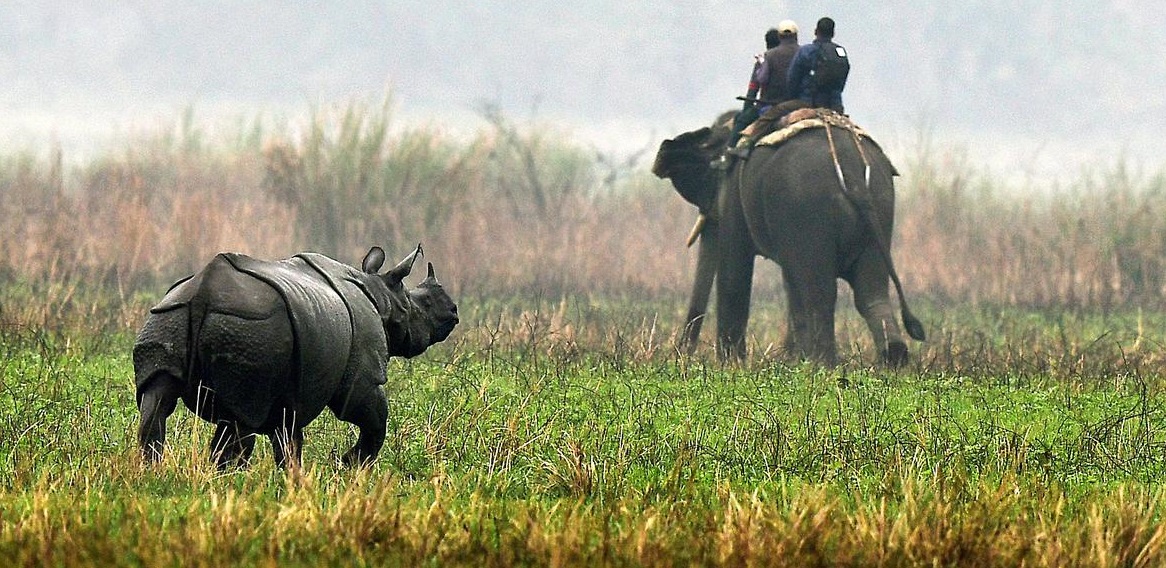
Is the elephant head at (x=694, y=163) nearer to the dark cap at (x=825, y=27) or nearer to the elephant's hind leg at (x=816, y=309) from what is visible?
the elephant's hind leg at (x=816, y=309)

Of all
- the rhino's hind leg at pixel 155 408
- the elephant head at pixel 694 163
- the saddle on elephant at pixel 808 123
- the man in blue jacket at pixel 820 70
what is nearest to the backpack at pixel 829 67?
the man in blue jacket at pixel 820 70

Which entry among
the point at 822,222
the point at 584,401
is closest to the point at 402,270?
the point at 584,401

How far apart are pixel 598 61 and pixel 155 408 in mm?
80116

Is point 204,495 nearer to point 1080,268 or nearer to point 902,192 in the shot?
point 1080,268

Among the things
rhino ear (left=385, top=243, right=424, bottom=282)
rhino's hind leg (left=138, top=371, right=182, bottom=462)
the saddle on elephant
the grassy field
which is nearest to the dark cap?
the saddle on elephant

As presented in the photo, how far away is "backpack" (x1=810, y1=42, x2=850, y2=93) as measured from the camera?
14.5 metres

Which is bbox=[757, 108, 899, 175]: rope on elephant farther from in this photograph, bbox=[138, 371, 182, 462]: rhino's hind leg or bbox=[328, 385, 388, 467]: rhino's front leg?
bbox=[138, 371, 182, 462]: rhino's hind leg

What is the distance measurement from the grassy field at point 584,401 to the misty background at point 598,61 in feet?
170

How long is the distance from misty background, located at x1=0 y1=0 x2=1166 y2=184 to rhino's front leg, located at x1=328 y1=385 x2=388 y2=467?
65386 mm

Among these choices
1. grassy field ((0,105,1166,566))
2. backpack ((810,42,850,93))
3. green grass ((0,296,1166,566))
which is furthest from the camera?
backpack ((810,42,850,93))

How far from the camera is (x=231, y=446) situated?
8.80 m

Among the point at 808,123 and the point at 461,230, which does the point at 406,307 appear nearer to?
the point at 808,123

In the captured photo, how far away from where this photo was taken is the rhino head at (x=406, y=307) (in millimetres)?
9289

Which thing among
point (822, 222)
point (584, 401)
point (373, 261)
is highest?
point (373, 261)
